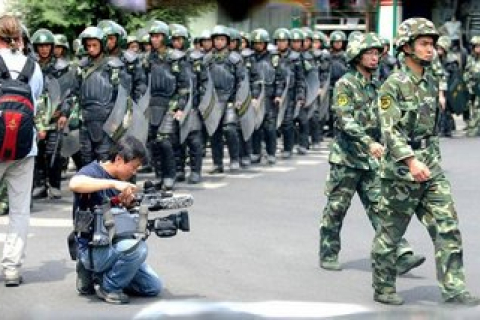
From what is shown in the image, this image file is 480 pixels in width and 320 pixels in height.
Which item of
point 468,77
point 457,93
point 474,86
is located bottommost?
point 457,93

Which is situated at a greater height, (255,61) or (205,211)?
(255,61)

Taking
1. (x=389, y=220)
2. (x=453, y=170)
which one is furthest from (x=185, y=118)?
(x=389, y=220)

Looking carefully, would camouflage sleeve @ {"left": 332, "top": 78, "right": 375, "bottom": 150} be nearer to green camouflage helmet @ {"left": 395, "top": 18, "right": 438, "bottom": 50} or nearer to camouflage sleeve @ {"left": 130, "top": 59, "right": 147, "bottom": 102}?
green camouflage helmet @ {"left": 395, "top": 18, "right": 438, "bottom": 50}

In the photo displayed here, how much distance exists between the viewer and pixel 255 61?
1459 cm

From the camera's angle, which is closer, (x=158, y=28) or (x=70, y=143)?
(x=70, y=143)

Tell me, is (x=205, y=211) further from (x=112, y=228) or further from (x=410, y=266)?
(x=112, y=228)

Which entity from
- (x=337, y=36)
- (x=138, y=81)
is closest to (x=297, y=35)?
(x=337, y=36)

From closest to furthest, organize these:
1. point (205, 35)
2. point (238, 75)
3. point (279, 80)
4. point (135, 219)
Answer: point (135, 219), point (238, 75), point (205, 35), point (279, 80)

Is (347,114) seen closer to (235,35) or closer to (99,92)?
(99,92)

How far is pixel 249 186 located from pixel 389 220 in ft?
20.9

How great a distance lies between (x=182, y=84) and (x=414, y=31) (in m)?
6.33

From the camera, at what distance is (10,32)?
22.4 feet

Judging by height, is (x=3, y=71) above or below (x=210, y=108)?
above

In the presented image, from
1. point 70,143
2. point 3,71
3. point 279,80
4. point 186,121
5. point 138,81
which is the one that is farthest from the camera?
point 279,80
